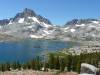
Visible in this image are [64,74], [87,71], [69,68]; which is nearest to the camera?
[87,71]

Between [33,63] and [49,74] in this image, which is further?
[33,63]

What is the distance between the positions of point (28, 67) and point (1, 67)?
13.4m

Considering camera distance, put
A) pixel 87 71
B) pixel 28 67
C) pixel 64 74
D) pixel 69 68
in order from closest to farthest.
Result: pixel 87 71
pixel 64 74
pixel 69 68
pixel 28 67

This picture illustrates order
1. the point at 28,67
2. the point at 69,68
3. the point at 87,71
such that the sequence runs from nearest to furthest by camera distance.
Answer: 1. the point at 87,71
2. the point at 69,68
3. the point at 28,67

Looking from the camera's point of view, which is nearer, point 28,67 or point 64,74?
point 64,74

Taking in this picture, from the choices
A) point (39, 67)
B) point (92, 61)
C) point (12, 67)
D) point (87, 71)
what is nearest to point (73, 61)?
point (92, 61)

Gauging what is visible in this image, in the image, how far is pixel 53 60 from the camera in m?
144

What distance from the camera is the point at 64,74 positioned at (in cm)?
10450

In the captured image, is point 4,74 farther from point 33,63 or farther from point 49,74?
point 33,63

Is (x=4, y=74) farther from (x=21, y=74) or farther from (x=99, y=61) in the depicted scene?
(x=99, y=61)

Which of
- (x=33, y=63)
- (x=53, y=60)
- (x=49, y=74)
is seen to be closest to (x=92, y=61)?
(x=53, y=60)

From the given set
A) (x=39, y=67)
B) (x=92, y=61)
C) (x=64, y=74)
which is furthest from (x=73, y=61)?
(x=64, y=74)

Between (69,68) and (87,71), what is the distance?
7236cm

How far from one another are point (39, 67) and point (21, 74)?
31248 millimetres
